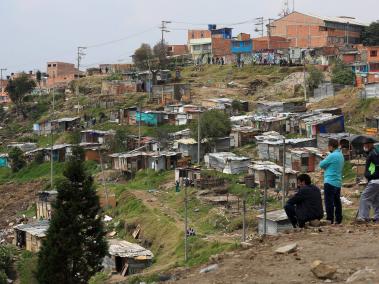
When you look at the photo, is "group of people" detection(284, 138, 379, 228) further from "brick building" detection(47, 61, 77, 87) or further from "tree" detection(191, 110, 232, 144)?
"brick building" detection(47, 61, 77, 87)

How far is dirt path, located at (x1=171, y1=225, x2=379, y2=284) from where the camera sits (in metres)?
7.03

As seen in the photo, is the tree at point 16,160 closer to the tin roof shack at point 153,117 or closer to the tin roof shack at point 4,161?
the tin roof shack at point 4,161

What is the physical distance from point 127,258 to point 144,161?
14.8 meters

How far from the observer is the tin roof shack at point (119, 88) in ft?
187

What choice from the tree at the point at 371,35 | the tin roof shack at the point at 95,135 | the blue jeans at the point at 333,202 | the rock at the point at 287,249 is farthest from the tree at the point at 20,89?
the rock at the point at 287,249

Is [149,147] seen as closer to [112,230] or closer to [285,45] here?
[112,230]

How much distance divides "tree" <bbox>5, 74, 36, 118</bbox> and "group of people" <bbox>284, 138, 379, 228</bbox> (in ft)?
181

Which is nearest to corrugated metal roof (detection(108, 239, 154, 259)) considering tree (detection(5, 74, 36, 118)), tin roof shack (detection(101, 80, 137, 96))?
tin roof shack (detection(101, 80, 137, 96))

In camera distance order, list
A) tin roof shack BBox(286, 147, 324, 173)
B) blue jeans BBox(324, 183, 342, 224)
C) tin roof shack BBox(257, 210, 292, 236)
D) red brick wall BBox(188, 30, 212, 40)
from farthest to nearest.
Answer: red brick wall BBox(188, 30, 212, 40) → tin roof shack BBox(286, 147, 324, 173) → tin roof shack BBox(257, 210, 292, 236) → blue jeans BBox(324, 183, 342, 224)

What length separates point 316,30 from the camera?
56.8 m

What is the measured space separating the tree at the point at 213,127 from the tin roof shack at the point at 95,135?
876 centimetres

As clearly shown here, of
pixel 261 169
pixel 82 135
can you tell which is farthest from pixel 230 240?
pixel 82 135

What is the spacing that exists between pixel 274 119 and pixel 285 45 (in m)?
21.3

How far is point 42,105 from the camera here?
63.0 metres
